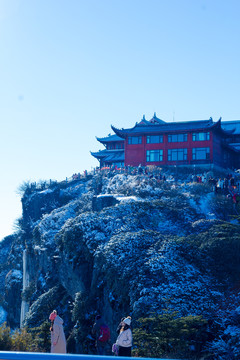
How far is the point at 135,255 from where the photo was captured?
1076 inches

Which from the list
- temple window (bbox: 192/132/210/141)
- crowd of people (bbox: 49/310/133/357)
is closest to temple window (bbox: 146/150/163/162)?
temple window (bbox: 192/132/210/141)

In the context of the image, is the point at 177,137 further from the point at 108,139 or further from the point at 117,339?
the point at 117,339

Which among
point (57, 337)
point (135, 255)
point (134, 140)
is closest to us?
point (57, 337)

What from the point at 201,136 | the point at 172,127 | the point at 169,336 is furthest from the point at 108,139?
the point at 169,336

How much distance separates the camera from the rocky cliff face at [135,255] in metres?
23.8

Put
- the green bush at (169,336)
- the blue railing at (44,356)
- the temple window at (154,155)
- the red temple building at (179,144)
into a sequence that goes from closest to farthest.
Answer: the blue railing at (44,356)
the green bush at (169,336)
the red temple building at (179,144)
the temple window at (154,155)

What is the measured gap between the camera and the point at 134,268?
25875mm

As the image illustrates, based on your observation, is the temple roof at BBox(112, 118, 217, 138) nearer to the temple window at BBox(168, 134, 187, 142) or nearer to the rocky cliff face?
the temple window at BBox(168, 134, 187, 142)

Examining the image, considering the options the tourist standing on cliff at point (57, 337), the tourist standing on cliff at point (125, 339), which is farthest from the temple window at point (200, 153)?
the tourist standing on cliff at point (57, 337)

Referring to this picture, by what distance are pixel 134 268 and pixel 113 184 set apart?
23.9 metres

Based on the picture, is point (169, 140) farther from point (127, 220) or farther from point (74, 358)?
point (74, 358)

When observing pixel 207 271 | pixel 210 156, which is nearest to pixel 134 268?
pixel 207 271

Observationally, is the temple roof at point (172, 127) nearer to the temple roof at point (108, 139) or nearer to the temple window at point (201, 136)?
the temple window at point (201, 136)

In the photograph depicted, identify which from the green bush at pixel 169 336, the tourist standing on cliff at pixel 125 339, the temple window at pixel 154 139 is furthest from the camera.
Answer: the temple window at pixel 154 139
